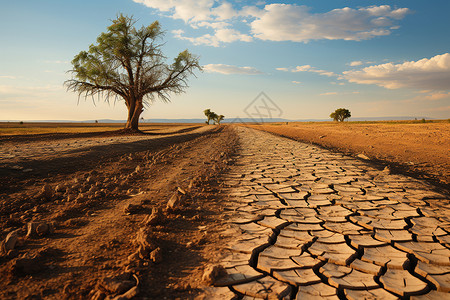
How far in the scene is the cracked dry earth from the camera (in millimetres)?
1520

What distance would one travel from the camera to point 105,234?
2152 millimetres

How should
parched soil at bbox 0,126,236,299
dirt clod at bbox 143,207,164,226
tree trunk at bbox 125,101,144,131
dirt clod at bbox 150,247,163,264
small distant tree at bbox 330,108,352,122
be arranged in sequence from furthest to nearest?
1. small distant tree at bbox 330,108,352,122
2. tree trunk at bbox 125,101,144,131
3. dirt clod at bbox 143,207,164,226
4. dirt clod at bbox 150,247,163,264
5. parched soil at bbox 0,126,236,299

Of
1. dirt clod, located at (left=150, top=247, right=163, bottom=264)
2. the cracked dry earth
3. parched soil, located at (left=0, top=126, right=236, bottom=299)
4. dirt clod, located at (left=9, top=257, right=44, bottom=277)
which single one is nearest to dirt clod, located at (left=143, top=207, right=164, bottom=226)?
parched soil, located at (left=0, top=126, right=236, bottom=299)

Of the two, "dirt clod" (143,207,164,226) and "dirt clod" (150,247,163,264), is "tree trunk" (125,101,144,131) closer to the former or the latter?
"dirt clod" (143,207,164,226)

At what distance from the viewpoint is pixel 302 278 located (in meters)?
1.60

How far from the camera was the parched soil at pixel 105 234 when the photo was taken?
4.90 ft

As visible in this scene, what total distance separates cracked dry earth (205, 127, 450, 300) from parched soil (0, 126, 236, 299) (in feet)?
0.94

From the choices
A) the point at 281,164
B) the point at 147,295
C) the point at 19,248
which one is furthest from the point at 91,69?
the point at 147,295

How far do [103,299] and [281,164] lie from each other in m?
4.74

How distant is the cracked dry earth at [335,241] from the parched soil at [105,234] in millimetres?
286

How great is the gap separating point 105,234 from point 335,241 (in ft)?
6.86

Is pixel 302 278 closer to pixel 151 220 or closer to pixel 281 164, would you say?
pixel 151 220

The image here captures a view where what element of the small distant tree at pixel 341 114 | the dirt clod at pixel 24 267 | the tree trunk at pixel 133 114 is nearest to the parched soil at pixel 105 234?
the dirt clod at pixel 24 267

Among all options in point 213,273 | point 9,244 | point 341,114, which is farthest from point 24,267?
point 341,114
